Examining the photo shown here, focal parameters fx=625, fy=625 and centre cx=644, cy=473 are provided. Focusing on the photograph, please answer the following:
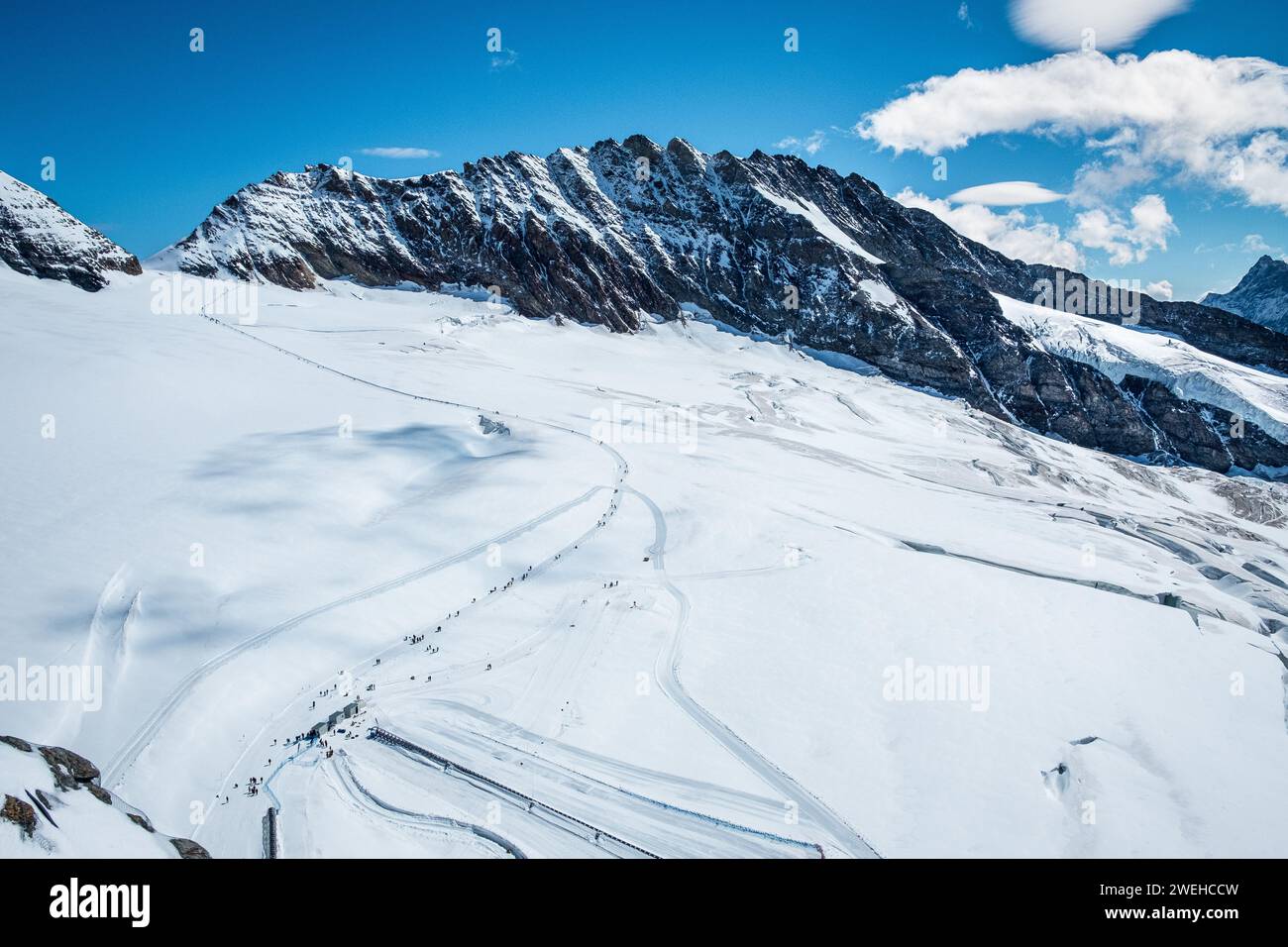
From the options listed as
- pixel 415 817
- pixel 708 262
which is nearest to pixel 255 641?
pixel 415 817

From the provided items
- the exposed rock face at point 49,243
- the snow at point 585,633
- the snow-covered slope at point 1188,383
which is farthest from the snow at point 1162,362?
the exposed rock face at point 49,243

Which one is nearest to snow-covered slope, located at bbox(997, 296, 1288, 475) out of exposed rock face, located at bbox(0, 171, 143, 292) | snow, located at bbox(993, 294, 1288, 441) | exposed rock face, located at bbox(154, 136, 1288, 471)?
snow, located at bbox(993, 294, 1288, 441)

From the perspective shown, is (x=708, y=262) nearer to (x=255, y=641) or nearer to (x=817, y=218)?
(x=817, y=218)

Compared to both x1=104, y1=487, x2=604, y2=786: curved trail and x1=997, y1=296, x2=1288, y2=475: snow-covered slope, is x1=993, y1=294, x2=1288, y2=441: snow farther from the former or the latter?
x1=104, y1=487, x2=604, y2=786: curved trail

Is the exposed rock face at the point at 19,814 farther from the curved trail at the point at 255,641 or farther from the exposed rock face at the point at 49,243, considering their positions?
the exposed rock face at the point at 49,243
